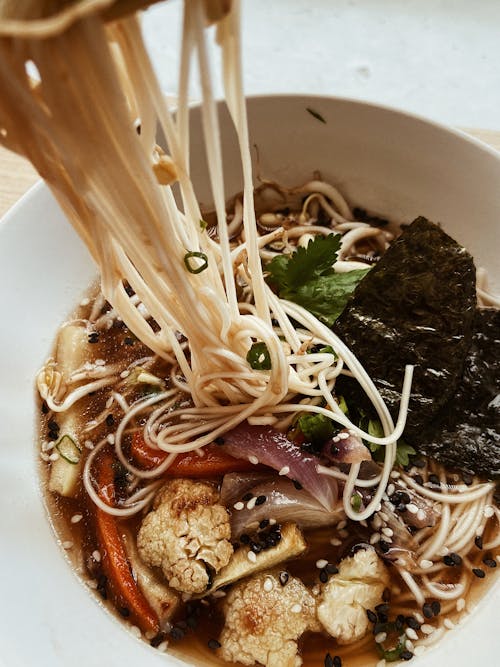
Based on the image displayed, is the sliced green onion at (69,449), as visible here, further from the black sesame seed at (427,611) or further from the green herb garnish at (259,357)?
the black sesame seed at (427,611)

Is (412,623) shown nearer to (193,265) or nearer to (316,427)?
(316,427)

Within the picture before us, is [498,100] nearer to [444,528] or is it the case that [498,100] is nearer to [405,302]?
[405,302]

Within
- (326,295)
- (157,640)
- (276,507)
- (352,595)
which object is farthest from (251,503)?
(326,295)

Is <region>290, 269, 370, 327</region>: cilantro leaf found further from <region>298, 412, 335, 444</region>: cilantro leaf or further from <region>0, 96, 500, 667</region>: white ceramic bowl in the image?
<region>0, 96, 500, 667</region>: white ceramic bowl

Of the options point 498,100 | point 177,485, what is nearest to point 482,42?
point 498,100

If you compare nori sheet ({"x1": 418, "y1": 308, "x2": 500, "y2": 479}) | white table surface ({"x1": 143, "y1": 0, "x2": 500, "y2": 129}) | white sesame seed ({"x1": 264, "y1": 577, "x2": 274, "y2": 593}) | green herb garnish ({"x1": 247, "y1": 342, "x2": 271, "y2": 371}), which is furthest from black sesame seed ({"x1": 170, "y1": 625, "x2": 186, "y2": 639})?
white table surface ({"x1": 143, "y1": 0, "x2": 500, "y2": 129})
